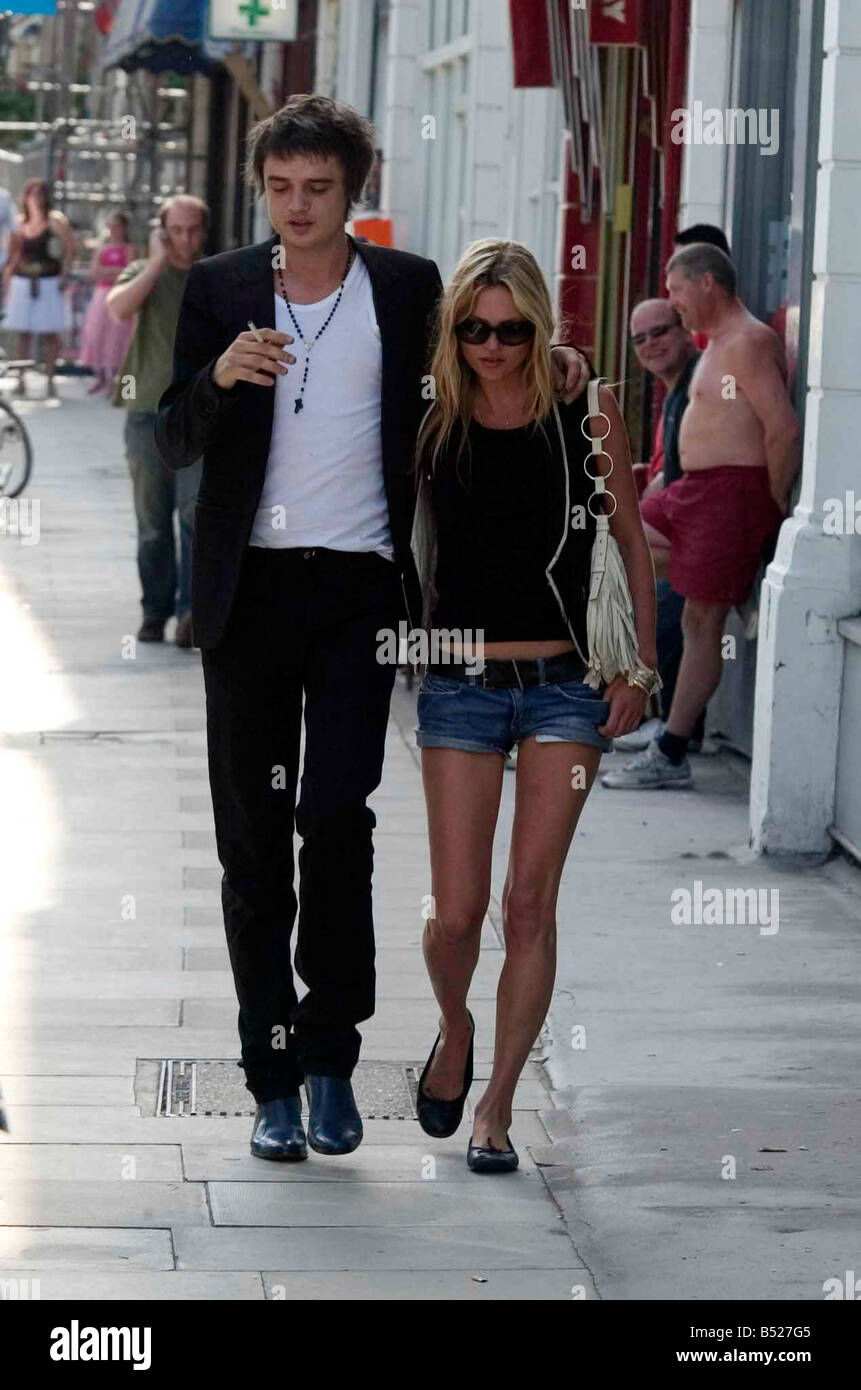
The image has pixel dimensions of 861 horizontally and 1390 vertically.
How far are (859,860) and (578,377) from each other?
10.6ft

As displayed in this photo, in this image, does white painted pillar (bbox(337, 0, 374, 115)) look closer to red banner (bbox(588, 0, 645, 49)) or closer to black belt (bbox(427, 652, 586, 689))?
red banner (bbox(588, 0, 645, 49))

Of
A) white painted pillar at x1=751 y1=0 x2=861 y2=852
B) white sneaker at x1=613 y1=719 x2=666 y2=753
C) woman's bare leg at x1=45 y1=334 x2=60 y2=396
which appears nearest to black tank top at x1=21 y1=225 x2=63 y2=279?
woman's bare leg at x1=45 y1=334 x2=60 y2=396

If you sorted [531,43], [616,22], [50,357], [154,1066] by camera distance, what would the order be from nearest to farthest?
1. [154,1066]
2. [616,22]
3. [531,43]
4. [50,357]

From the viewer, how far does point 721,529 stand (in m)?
8.95

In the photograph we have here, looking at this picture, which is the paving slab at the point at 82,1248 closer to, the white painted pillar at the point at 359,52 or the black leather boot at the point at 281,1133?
the black leather boot at the point at 281,1133

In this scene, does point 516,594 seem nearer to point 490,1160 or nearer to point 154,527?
point 490,1160

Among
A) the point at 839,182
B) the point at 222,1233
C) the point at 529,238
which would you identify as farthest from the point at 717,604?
the point at 529,238

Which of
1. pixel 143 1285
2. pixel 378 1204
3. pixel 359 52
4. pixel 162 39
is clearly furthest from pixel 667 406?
pixel 162 39

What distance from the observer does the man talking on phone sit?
38.4 ft

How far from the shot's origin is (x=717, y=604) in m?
9.06

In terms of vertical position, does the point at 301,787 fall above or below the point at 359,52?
below

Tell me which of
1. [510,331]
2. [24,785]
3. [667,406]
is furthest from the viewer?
[667,406]

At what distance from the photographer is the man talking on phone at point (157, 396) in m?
11.7

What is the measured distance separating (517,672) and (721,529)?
165 inches
